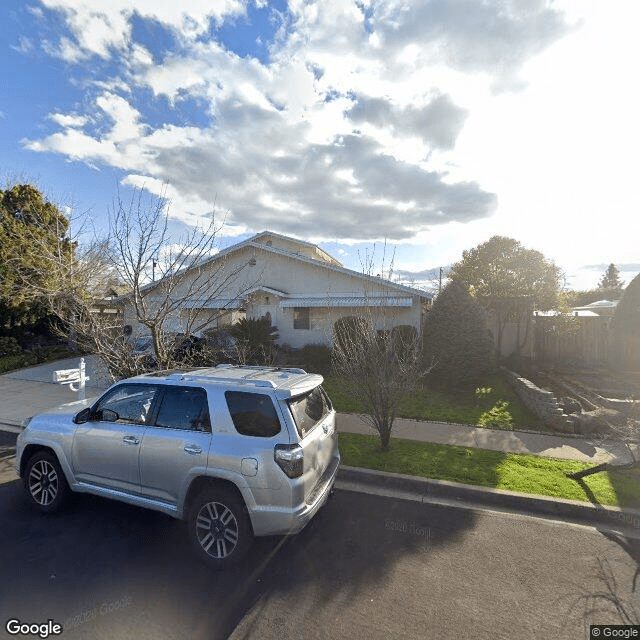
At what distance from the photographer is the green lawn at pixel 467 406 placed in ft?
26.7

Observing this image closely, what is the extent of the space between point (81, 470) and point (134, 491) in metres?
0.79

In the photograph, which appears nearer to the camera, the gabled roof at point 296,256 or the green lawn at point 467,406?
the green lawn at point 467,406

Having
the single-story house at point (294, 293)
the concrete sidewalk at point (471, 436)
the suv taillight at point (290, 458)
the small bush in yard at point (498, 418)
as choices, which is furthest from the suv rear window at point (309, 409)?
the single-story house at point (294, 293)

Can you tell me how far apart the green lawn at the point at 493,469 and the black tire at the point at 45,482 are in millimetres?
3776

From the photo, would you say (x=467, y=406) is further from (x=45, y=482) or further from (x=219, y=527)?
(x=45, y=482)

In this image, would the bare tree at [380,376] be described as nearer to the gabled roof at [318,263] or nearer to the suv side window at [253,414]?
the suv side window at [253,414]

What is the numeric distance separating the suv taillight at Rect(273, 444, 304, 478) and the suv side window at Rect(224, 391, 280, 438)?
0.17 m

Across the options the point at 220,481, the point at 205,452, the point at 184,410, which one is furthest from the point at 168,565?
the point at 184,410

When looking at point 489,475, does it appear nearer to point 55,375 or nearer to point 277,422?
point 277,422

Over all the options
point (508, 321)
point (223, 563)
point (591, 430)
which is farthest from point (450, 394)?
point (223, 563)

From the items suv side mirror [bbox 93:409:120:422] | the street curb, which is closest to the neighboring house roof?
the street curb

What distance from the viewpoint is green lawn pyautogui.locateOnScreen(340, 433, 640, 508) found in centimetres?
491

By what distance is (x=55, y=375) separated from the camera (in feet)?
23.7

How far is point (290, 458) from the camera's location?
3.28 meters
